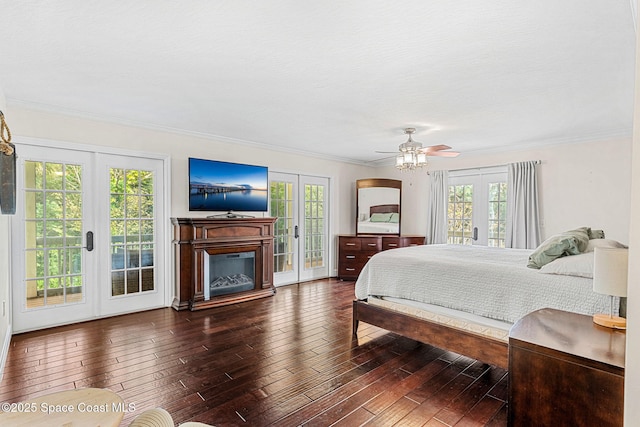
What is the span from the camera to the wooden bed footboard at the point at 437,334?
2465mm

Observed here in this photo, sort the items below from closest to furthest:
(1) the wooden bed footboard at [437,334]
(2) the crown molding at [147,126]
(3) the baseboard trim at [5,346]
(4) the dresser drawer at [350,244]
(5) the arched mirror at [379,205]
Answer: (1) the wooden bed footboard at [437,334] → (3) the baseboard trim at [5,346] → (2) the crown molding at [147,126] → (4) the dresser drawer at [350,244] → (5) the arched mirror at [379,205]

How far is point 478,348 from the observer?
2.54 metres

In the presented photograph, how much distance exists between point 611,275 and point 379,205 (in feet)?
16.6

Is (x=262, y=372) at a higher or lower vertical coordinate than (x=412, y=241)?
lower

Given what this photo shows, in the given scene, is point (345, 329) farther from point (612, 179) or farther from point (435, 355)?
point (612, 179)

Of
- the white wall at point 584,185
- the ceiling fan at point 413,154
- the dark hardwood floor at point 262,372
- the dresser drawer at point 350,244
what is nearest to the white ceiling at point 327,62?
the ceiling fan at point 413,154

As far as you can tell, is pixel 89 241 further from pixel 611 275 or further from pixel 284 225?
pixel 611 275

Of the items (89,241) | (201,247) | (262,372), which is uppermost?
(89,241)

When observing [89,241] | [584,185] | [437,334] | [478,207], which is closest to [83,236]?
[89,241]

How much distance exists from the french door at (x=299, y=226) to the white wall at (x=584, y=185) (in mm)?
3288

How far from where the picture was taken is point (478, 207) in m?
5.73

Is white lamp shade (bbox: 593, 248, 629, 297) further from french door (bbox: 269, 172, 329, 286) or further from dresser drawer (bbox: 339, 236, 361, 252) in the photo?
dresser drawer (bbox: 339, 236, 361, 252)

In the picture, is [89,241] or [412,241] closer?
[89,241]

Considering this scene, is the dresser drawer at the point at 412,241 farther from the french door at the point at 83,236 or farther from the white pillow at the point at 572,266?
the french door at the point at 83,236
